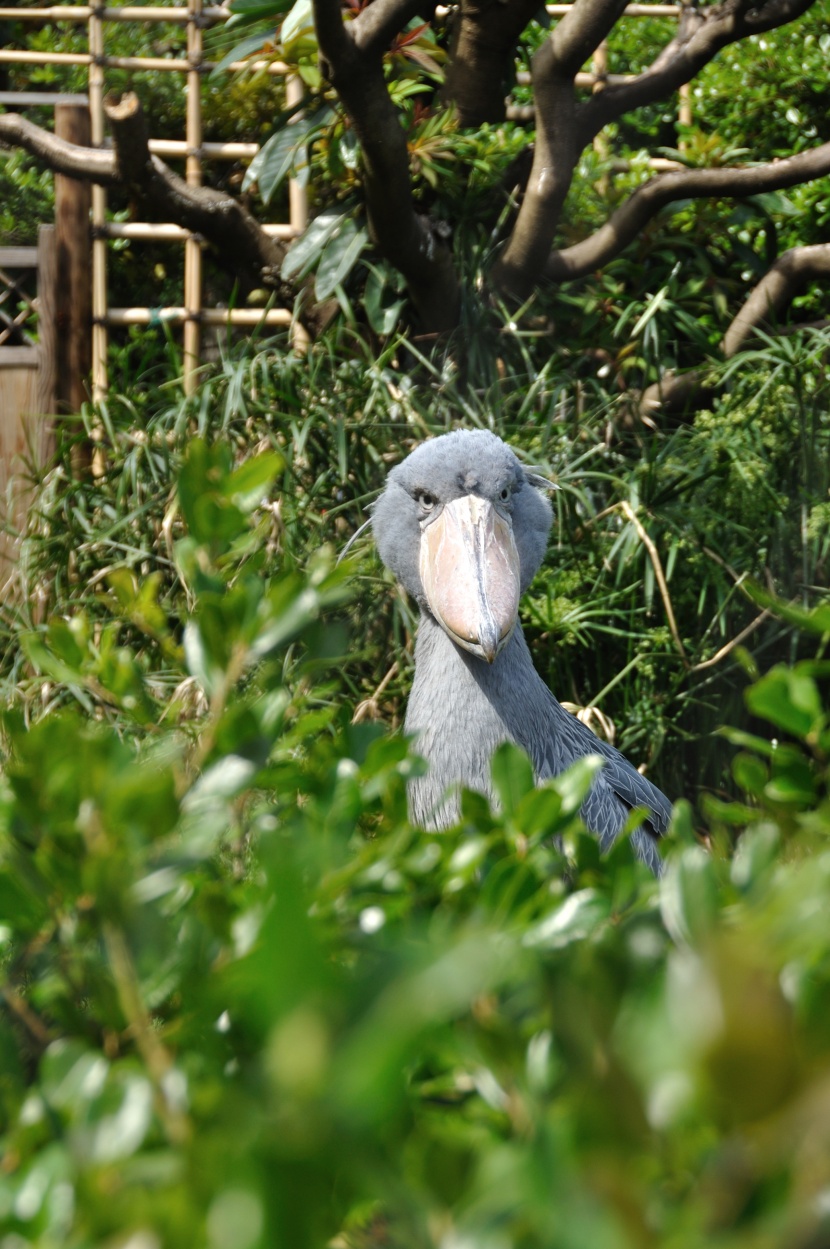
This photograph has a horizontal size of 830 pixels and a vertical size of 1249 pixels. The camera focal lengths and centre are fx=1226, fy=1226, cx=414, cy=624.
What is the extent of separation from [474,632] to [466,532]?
184 mm

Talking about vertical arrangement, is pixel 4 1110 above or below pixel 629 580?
above

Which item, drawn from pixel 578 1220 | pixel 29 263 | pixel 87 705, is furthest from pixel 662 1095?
pixel 29 263

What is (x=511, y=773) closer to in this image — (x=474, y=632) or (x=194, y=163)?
(x=474, y=632)

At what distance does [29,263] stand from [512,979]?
4.23 meters

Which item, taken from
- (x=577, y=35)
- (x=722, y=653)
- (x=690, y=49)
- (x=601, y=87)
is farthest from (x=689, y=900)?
(x=601, y=87)

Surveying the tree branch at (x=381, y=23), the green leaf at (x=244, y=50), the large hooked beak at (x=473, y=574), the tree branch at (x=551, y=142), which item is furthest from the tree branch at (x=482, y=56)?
the large hooked beak at (x=473, y=574)

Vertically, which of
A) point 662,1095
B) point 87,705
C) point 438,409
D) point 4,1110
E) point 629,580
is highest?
point 662,1095

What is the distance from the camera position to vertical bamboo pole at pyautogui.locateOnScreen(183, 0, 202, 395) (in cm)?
397

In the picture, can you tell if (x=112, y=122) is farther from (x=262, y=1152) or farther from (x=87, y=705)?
(x=262, y=1152)

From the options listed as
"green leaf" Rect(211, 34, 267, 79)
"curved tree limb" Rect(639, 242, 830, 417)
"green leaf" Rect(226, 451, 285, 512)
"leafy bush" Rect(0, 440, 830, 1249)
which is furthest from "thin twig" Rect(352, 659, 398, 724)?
"green leaf" Rect(226, 451, 285, 512)

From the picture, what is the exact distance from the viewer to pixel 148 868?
502 mm

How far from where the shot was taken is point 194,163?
13.3 ft

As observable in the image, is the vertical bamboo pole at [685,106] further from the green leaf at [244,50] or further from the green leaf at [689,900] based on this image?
the green leaf at [689,900]

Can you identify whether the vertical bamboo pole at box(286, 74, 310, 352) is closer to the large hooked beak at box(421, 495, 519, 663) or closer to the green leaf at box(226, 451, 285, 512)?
the large hooked beak at box(421, 495, 519, 663)
